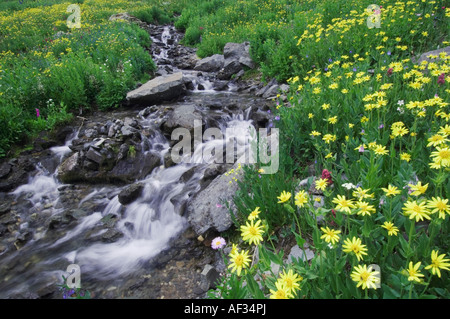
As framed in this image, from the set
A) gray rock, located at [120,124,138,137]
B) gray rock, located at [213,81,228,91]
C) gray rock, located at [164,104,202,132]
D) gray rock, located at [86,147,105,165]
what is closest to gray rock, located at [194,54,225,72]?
gray rock, located at [213,81,228,91]

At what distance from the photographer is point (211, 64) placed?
33.2ft

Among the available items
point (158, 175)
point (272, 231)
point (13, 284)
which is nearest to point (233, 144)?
point (158, 175)

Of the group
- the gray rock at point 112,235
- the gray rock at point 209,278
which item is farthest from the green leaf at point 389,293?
the gray rock at point 112,235

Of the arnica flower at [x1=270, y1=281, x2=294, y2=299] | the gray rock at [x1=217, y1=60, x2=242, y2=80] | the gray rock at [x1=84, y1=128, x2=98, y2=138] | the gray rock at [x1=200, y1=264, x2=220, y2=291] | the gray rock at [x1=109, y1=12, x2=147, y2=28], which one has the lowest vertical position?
the gray rock at [x1=200, y1=264, x2=220, y2=291]

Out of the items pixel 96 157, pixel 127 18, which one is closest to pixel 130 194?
pixel 96 157

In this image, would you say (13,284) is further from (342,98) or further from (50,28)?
(50,28)

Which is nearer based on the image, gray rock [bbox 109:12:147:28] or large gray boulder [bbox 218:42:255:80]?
large gray boulder [bbox 218:42:255:80]

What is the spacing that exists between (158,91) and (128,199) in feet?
12.2

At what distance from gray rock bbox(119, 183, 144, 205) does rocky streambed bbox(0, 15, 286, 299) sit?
0.02 metres

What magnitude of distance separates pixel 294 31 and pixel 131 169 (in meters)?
5.59

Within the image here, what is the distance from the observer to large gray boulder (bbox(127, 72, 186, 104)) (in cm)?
732

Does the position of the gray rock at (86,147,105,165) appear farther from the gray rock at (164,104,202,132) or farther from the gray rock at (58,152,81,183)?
the gray rock at (164,104,202,132)

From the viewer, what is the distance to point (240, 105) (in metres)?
6.93

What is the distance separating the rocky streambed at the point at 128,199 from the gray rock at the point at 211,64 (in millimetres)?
2365
